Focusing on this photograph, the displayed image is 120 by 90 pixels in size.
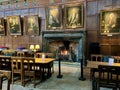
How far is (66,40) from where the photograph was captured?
29.2 feet

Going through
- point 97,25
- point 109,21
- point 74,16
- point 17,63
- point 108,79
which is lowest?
point 108,79

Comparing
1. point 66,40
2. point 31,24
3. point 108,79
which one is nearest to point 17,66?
point 108,79

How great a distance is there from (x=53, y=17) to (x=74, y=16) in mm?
1385

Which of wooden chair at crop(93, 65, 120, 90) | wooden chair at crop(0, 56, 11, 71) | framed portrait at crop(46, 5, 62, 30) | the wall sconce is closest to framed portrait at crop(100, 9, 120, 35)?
framed portrait at crop(46, 5, 62, 30)

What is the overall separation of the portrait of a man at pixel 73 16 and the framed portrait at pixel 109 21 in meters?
1.23

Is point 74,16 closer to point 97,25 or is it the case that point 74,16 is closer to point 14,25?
point 97,25

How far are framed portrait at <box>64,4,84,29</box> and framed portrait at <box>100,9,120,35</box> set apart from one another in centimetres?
120

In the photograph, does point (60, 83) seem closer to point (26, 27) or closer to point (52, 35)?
point (52, 35)

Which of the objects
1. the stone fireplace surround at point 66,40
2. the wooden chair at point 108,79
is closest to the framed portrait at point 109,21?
the stone fireplace surround at point 66,40

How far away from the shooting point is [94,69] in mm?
3785

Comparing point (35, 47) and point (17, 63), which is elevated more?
point (35, 47)

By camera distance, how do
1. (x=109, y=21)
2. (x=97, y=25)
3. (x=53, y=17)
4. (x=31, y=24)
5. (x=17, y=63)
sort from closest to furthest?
(x=17, y=63) → (x=109, y=21) → (x=97, y=25) → (x=53, y=17) → (x=31, y=24)

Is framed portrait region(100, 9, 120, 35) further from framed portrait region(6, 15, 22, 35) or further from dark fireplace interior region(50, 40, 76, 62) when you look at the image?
framed portrait region(6, 15, 22, 35)

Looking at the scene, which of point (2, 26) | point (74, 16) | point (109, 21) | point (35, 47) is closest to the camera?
point (109, 21)
